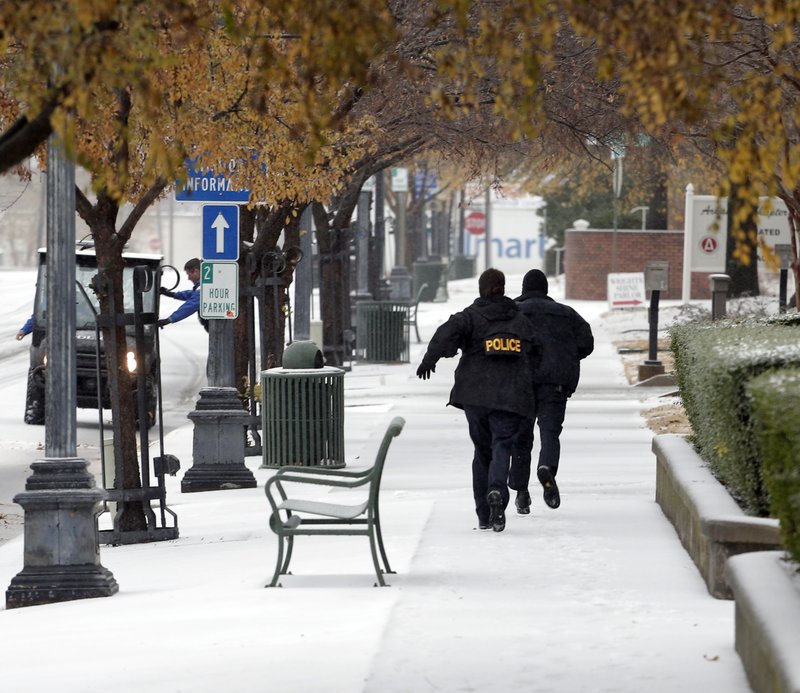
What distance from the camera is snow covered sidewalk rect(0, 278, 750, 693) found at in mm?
7094

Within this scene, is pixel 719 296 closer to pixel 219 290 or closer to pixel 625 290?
pixel 219 290

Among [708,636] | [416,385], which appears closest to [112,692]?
[708,636]

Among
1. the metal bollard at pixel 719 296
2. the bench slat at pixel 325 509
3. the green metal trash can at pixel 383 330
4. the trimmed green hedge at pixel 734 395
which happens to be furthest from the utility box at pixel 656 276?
the bench slat at pixel 325 509

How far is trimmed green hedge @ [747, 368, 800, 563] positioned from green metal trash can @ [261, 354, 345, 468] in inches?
356

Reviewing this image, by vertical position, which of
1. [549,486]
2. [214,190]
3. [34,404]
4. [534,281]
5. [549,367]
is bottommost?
[34,404]

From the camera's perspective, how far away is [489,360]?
11.1m

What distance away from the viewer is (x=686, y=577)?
921cm

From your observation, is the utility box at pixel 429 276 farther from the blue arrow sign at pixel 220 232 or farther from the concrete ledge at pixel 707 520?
the concrete ledge at pixel 707 520

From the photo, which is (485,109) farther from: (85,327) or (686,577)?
(686,577)

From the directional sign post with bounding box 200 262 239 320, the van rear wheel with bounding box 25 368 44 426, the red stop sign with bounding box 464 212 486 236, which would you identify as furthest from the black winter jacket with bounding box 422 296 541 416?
the red stop sign with bounding box 464 212 486 236

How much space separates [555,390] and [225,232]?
4.42 meters

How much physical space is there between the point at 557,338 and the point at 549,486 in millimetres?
1026

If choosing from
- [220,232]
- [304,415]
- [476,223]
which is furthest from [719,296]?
[476,223]

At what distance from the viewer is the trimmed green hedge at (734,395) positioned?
8305 mm
